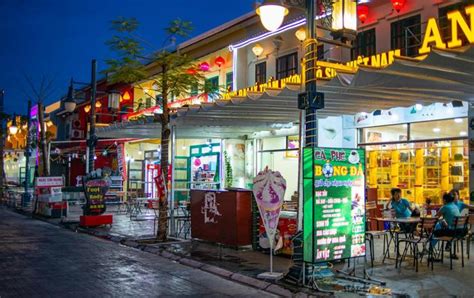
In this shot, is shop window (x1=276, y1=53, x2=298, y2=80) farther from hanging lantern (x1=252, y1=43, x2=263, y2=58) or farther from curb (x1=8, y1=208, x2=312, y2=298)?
curb (x1=8, y1=208, x2=312, y2=298)

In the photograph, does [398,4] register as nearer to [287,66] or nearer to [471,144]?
[471,144]

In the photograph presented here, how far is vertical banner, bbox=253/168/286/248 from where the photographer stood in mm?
9383

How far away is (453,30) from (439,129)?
3177 mm

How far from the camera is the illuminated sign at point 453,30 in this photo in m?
12.3

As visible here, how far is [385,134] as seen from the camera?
16547 mm

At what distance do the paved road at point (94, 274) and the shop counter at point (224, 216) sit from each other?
159cm

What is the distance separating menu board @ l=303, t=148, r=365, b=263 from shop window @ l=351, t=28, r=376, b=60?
8.46 m

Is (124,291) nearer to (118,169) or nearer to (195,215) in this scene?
(195,215)

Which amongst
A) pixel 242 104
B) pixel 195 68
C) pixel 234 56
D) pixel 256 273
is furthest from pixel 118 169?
pixel 256 273

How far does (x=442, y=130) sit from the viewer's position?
14758mm

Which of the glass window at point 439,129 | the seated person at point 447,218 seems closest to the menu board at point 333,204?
the seated person at point 447,218

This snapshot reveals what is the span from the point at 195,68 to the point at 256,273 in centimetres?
690

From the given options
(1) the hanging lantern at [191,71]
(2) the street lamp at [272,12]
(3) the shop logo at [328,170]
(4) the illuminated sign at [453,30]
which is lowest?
(3) the shop logo at [328,170]

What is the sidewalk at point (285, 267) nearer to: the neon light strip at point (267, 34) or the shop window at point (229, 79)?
the neon light strip at point (267, 34)
